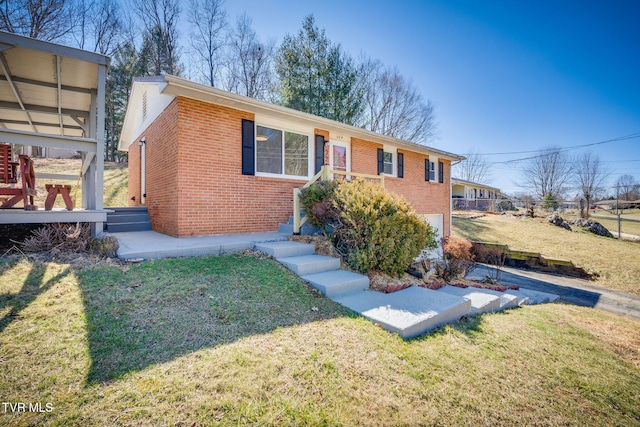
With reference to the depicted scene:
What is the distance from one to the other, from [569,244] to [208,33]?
26.5 meters

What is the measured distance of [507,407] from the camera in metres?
2.21

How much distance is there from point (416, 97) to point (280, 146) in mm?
21354

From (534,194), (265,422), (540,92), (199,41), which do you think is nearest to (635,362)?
(265,422)

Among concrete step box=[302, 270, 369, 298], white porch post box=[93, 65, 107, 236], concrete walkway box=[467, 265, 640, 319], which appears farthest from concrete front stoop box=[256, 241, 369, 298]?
concrete walkway box=[467, 265, 640, 319]

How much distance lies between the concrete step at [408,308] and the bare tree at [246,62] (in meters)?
20.6

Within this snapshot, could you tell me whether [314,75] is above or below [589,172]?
above

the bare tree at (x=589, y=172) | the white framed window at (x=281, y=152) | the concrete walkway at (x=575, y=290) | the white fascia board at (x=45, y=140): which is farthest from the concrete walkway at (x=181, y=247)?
the bare tree at (x=589, y=172)

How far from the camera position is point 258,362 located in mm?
2350

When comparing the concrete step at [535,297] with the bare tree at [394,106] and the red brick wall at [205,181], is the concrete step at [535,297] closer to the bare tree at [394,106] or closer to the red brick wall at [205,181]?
the red brick wall at [205,181]

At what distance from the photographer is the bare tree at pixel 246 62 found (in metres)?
21.4

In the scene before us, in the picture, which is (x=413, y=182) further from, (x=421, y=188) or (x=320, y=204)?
(x=320, y=204)

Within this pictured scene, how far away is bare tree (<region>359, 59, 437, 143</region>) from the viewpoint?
949 inches

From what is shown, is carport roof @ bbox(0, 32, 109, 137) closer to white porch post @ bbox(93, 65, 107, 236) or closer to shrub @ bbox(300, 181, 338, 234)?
white porch post @ bbox(93, 65, 107, 236)

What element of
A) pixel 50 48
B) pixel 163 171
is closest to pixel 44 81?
pixel 50 48
